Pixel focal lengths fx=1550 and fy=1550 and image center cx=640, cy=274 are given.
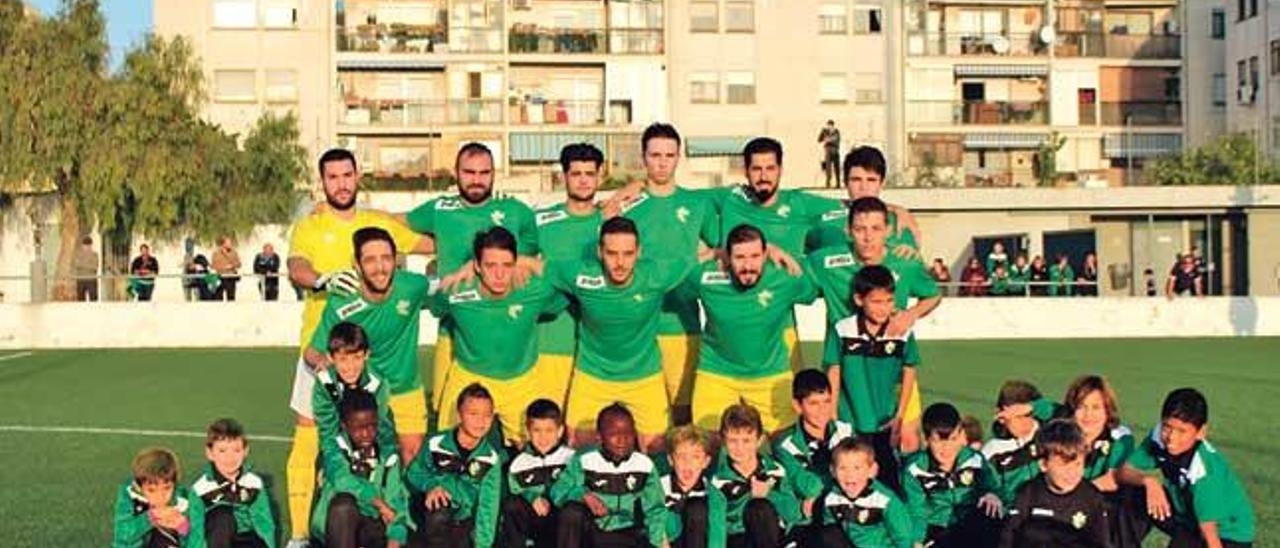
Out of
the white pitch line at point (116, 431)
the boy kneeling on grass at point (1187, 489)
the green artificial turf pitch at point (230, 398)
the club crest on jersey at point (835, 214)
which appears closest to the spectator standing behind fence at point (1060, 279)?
the green artificial turf pitch at point (230, 398)

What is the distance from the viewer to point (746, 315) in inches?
333

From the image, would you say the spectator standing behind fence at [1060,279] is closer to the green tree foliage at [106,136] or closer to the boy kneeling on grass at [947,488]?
the green tree foliage at [106,136]

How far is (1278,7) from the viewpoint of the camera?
153 feet

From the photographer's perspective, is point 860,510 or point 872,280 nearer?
point 860,510

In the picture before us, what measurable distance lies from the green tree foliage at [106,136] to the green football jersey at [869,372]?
2772cm

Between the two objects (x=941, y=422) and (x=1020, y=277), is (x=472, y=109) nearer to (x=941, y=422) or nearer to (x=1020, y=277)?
(x=1020, y=277)

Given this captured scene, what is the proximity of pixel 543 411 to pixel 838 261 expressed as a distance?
1.89m

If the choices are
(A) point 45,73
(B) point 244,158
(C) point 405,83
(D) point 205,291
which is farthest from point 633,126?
(D) point 205,291

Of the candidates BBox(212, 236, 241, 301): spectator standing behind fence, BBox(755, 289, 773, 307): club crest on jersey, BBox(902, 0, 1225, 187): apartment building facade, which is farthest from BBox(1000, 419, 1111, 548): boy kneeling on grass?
BBox(902, 0, 1225, 187): apartment building facade

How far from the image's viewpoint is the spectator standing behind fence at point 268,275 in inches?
1090

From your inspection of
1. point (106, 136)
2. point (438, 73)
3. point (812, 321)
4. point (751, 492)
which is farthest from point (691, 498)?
point (438, 73)

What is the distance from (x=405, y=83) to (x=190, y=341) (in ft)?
80.6

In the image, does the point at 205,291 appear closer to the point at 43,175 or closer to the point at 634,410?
the point at 43,175

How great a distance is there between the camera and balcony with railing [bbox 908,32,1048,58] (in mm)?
50969
